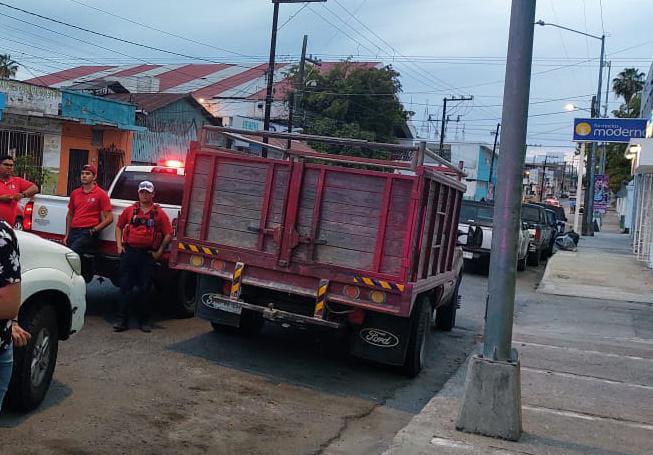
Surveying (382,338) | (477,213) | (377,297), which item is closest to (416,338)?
(382,338)

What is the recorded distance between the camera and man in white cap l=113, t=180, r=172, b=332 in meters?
7.59

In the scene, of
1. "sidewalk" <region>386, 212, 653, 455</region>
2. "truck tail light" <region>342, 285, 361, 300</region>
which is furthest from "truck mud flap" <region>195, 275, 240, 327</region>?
"sidewalk" <region>386, 212, 653, 455</region>

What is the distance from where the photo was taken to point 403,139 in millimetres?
56062

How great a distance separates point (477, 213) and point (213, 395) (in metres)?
13.5

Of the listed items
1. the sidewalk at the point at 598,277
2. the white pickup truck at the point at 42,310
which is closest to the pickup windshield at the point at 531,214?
the sidewalk at the point at 598,277

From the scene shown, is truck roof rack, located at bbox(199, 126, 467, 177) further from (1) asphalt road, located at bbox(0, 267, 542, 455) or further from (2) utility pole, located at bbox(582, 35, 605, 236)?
(2) utility pole, located at bbox(582, 35, 605, 236)

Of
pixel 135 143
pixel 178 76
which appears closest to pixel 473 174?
pixel 178 76

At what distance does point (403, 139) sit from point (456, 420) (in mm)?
51634

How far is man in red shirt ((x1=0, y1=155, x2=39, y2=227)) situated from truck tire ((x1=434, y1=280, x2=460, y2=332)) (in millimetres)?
5592

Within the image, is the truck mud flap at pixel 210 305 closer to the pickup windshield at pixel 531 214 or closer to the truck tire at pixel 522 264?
the truck tire at pixel 522 264

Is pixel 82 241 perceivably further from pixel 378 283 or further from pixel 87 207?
pixel 378 283

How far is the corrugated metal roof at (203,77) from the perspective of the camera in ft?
190

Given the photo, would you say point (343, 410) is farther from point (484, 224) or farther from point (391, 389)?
point (484, 224)

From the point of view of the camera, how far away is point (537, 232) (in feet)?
66.9
